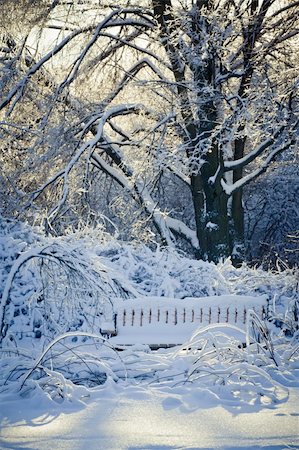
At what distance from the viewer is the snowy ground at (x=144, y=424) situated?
3252mm

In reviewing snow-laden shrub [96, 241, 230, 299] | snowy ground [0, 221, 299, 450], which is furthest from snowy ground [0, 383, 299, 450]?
snow-laden shrub [96, 241, 230, 299]

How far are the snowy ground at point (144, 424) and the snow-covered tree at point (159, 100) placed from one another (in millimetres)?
5916

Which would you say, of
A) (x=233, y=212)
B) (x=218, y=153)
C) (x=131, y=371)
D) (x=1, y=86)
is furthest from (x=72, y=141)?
(x=131, y=371)

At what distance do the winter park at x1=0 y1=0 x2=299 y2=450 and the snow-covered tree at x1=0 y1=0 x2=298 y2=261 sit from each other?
4cm

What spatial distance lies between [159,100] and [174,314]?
505 centimetres

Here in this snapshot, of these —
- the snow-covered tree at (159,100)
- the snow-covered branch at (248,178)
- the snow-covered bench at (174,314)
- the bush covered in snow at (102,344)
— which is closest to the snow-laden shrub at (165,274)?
the bush covered in snow at (102,344)

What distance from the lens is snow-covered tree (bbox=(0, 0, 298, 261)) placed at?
10.3 m

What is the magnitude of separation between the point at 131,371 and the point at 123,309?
8.66 ft

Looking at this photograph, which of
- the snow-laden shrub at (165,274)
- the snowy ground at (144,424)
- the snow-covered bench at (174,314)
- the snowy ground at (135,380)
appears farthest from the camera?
the snow-laden shrub at (165,274)

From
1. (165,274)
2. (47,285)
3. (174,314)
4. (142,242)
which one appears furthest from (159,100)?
(47,285)

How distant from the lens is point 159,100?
11.6m

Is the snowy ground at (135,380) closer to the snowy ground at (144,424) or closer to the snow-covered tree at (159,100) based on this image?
the snowy ground at (144,424)

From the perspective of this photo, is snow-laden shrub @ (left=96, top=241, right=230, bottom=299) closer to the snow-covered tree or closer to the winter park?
the winter park

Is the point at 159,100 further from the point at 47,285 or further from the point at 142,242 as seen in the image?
the point at 47,285
